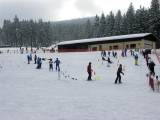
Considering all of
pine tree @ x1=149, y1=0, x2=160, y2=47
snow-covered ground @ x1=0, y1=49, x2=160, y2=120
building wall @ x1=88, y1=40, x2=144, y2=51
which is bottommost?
snow-covered ground @ x1=0, y1=49, x2=160, y2=120

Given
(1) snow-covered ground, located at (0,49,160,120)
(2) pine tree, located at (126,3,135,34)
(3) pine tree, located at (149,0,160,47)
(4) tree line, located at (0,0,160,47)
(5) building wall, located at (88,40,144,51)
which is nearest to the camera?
(1) snow-covered ground, located at (0,49,160,120)

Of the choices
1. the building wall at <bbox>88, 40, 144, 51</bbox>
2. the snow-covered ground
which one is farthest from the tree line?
the snow-covered ground

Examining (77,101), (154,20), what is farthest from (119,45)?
(77,101)

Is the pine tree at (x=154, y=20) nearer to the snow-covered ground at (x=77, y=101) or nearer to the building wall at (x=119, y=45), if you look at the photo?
the building wall at (x=119, y=45)

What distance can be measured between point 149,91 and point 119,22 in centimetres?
8128

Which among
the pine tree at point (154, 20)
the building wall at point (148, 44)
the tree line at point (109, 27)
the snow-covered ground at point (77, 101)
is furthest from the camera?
the tree line at point (109, 27)

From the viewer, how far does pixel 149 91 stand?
22.3 metres

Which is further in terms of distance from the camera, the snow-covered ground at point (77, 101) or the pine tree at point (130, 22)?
the pine tree at point (130, 22)

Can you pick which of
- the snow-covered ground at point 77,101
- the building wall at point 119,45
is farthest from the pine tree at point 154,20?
the snow-covered ground at point 77,101

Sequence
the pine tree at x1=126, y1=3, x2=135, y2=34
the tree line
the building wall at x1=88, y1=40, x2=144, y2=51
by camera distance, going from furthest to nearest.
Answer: the pine tree at x1=126, y1=3, x2=135, y2=34, the tree line, the building wall at x1=88, y1=40, x2=144, y2=51

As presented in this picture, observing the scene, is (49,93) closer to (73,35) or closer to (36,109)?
(36,109)

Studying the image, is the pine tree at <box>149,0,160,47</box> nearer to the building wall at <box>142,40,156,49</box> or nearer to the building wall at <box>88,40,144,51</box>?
the building wall at <box>142,40,156,49</box>

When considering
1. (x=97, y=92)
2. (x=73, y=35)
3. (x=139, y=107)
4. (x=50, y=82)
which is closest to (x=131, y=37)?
(x=50, y=82)

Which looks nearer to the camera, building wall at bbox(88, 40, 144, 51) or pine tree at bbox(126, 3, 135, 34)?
building wall at bbox(88, 40, 144, 51)
